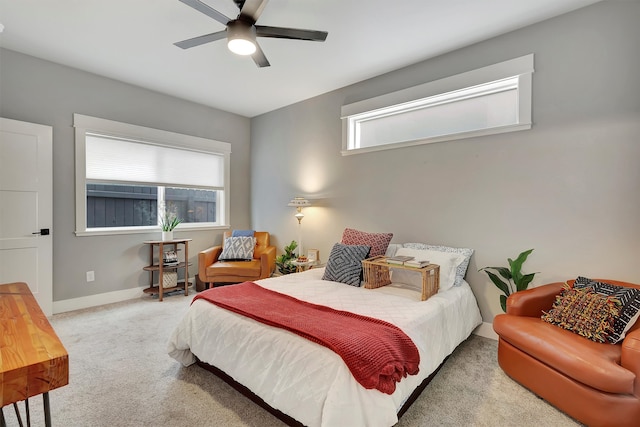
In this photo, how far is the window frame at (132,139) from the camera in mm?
3543

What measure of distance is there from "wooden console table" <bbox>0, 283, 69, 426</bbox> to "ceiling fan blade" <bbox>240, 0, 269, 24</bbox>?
6.68ft

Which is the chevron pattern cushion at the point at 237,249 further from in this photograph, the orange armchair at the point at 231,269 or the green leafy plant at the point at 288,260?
the green leafy plant at the point at 288,260

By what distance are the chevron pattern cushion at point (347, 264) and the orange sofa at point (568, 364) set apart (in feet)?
3.78

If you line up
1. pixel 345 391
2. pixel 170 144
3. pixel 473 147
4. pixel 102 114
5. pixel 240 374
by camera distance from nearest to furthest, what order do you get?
pixel 345 391, pixel 240 374, pixel 473 147, pixel 102 114, pixel 170 144

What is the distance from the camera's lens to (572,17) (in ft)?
8.02

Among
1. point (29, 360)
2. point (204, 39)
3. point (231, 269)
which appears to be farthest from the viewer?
point (231, 269)

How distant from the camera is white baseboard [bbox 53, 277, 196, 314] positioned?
346cm

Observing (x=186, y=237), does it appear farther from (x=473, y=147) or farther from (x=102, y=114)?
(x=473, y=147)

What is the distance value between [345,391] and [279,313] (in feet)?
2.28

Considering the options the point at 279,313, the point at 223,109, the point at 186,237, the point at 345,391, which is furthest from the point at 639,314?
the point at 223,109

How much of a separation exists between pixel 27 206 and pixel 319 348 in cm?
351

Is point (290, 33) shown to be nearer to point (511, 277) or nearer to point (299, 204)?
point (299, 204)

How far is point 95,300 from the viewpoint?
12.1 feet

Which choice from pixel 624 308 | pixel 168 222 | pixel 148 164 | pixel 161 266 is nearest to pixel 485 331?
pixel 624 308
